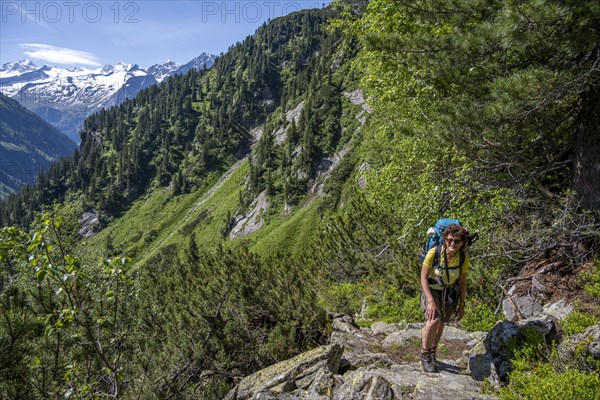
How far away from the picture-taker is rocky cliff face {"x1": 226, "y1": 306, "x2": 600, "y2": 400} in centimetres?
566

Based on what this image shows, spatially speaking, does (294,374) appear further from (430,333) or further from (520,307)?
(520,307)

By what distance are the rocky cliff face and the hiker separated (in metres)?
0.56

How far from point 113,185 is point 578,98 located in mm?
183052

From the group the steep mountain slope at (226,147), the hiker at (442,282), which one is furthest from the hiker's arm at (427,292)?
the steep mountain slope at (226,147)

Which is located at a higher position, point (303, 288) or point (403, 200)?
point (403, 200)

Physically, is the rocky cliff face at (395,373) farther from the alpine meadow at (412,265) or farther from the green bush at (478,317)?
the green bush at (478,317)

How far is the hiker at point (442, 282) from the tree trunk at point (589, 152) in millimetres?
3864

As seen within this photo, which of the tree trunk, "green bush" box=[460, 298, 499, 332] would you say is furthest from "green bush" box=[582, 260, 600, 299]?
"green bush" box=[460, 298, 499, 332]

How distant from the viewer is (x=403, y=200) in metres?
13.2

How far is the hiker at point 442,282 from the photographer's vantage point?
20.9 ft

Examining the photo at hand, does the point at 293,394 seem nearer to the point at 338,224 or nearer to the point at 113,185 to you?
the point at 338,224

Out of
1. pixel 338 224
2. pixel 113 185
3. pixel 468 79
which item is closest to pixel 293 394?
pixel 468 79

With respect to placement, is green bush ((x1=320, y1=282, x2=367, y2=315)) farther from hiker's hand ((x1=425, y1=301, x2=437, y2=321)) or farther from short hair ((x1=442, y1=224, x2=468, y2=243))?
short hair ((x1=442, y1=224, x2=468, y2=243))

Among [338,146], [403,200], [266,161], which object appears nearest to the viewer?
[403,200]
